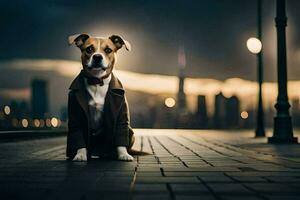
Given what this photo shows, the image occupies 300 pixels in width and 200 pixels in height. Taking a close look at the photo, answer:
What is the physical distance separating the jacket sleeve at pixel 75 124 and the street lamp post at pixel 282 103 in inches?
294

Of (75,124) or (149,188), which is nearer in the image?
(149,188)

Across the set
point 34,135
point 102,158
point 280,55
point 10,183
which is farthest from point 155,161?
point 34,135

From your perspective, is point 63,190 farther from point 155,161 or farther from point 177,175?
point 155,161

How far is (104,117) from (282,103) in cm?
739

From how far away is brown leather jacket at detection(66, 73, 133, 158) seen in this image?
284 inches

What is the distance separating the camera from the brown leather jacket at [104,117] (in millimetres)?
7203

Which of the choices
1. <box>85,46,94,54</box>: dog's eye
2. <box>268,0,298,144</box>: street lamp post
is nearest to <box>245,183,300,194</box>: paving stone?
<box>85,46,94,54</box>: dog's eye

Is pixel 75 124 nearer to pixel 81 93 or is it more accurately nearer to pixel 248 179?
pixel 81 93

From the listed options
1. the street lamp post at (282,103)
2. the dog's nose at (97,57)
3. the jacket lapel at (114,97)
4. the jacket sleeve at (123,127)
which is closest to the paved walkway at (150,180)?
the jacket sleeve at (123,127)

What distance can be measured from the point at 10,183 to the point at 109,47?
9.20ft

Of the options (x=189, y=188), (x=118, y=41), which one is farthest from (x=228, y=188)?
(x=118, y=41)

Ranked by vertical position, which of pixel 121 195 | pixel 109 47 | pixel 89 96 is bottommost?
pixel 121 195

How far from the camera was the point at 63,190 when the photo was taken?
446 cm

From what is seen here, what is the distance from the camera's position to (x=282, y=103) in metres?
13.5
